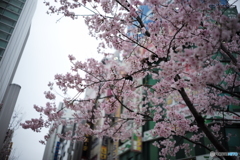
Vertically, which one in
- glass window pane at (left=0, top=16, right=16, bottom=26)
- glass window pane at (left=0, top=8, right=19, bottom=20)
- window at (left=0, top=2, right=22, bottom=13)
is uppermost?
window at (left=0, top=2, right=22, bottom=13)

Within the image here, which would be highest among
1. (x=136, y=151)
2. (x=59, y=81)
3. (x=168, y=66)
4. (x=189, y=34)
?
(x=189, y=34)

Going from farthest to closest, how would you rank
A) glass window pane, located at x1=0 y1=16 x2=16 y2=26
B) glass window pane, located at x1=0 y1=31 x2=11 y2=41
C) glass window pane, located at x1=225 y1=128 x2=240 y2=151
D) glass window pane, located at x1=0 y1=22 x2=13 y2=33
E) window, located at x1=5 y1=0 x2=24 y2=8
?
window, located at x1=5 y1=0 x2=24 y2=8
glass window pane, located at x1=0 y1=16 x2=16 y2=26
glass window pane, located at x1=0 y1=22 x2=13 y2=33
glass window pane, located at x1=0 y1=31 x2=11 y2=41
glass window pane, located at x1=225 y1=128 x2=240 y2=151

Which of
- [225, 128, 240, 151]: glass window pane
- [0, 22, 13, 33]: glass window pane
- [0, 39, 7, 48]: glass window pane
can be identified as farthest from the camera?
[0, 22, 13, 33]: glass window pane

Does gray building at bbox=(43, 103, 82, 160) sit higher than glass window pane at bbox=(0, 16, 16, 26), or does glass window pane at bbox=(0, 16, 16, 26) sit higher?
glass window pane at bbox=(0, 16, 16, 26)

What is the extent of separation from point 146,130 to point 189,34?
12252 mm

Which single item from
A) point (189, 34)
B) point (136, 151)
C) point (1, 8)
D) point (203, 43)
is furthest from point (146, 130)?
point (1, 8)

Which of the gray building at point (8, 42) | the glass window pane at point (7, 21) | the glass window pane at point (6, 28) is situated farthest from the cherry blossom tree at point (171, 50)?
the glass window pane at point (7, 21)

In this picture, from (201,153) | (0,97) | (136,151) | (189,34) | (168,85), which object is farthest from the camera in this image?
(0,97)

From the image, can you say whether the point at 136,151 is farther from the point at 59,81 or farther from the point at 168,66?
the point at 168,66

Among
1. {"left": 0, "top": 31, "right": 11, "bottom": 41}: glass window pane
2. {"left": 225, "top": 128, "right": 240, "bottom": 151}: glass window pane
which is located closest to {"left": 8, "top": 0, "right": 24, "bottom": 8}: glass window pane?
{"left": 0, "top": 31, "right": 11, "bottom": 41}: glass window pane

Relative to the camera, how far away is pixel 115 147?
19.4m

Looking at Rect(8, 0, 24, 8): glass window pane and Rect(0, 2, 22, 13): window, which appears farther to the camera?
Rect(8, 0, 24, 8): glass window pane

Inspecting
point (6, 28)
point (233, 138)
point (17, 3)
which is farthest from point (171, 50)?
point (17, 3)

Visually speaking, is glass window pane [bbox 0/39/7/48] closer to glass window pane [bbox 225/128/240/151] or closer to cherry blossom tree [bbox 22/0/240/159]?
cherry blossom tree [bbox 22/0/240/159]
